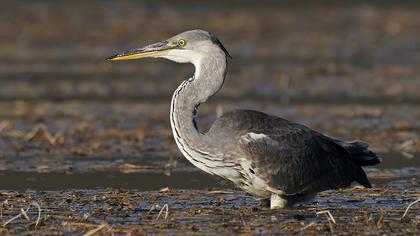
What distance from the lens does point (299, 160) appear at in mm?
9891

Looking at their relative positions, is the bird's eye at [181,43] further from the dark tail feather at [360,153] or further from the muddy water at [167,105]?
the dark tail feather at [360,153]

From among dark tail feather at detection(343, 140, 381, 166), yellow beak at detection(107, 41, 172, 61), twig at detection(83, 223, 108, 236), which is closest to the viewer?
twig at detection(83, 223, 108, 236)

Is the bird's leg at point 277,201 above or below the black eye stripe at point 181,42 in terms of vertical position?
below

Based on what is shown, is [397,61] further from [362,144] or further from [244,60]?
[362,144]

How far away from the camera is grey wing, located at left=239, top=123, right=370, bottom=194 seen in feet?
31.6

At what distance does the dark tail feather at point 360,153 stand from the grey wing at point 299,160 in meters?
0.06

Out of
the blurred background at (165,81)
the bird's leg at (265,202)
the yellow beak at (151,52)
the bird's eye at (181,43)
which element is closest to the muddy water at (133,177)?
the blurred background at (165,81)

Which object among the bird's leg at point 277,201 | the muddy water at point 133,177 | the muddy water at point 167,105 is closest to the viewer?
the muddy water at point 167,105

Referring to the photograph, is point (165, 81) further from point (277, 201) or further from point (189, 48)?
point (277, 201)

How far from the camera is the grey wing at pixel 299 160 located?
9641mm

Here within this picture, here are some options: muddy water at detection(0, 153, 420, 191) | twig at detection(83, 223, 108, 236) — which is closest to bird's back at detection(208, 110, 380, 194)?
muddy water at detection(0, 153, 420, 191)

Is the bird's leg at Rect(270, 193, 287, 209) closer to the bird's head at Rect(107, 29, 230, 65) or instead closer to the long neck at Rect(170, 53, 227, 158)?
the long neck at Rect(170, 53, 227, 158)

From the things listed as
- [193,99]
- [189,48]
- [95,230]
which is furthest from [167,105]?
[95,230]

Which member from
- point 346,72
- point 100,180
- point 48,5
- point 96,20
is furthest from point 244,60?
point 100,180
